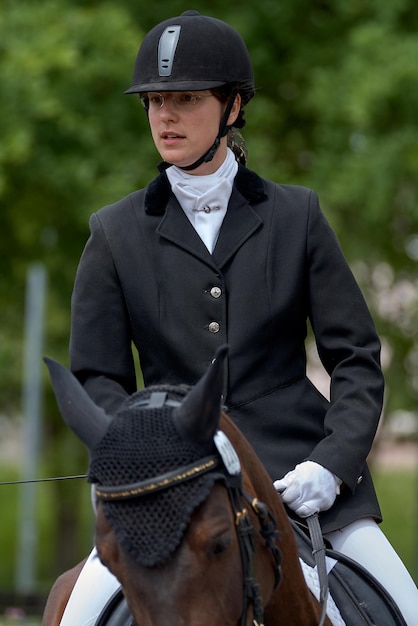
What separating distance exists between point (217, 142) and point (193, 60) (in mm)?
275

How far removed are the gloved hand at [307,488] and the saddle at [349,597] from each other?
0.20 ft

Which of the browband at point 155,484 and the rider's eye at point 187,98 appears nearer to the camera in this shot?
the browband at point 155,484

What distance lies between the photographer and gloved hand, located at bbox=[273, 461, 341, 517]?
150 inches

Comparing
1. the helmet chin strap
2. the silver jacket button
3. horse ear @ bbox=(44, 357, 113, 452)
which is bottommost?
horse ear @ bbox=(44, 357, 113, 452)

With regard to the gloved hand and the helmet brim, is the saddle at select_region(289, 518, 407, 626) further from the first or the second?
the helmet brim

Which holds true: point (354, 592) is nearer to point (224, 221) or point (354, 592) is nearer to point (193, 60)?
point (224, 221)

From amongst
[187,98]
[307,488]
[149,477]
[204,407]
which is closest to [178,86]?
[187,98]

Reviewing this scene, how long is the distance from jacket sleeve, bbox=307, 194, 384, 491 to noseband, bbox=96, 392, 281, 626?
742 millimetres

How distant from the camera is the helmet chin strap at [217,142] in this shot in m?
4.23

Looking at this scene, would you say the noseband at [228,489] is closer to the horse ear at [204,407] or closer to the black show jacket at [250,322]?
the horse ear at [204,407]

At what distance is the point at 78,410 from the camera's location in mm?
3162

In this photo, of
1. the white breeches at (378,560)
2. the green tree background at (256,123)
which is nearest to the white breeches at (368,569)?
the white breeches at (378,560)

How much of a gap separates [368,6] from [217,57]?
1035 cm

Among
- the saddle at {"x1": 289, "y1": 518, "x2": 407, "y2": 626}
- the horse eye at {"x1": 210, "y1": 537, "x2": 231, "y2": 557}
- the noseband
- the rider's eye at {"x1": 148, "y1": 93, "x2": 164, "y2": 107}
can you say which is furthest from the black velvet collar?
the horse eye at {"x1": 210, "y1": 537, "x2": 231, "y2": 557}
